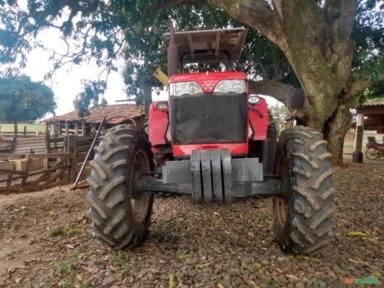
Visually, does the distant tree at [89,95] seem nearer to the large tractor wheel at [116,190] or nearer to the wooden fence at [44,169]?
the wooden fence at [44,169]

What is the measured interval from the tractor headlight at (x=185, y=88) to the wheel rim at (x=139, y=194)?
79 cm

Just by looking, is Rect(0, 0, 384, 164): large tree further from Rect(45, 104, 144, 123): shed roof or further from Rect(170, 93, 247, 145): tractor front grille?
Rect(45, 104, 144, 123): shed roof

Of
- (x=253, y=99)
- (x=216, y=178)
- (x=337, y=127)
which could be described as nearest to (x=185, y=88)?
(x=253, y=99)

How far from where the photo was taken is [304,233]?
3484mm

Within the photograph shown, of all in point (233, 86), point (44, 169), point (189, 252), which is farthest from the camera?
point (44, 169)

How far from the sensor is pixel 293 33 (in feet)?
28.2

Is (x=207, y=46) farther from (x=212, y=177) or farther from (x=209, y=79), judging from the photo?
(x=212, y=177)

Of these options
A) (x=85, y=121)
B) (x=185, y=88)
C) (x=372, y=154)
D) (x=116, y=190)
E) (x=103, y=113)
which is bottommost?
(x=372, y=154)

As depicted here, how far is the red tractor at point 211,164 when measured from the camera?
3.52 metres

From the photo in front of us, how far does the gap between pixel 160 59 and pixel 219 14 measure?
7.73 feet

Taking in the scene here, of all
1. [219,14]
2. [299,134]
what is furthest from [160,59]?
[299,134]

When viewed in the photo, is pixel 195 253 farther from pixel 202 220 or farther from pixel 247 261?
pixel 202 220

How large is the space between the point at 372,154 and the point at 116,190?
1552 cm

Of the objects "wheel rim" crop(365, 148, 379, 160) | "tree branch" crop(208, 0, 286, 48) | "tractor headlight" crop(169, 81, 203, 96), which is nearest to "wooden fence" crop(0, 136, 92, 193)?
"tree branch" crop(208, 0, 286, 48)
